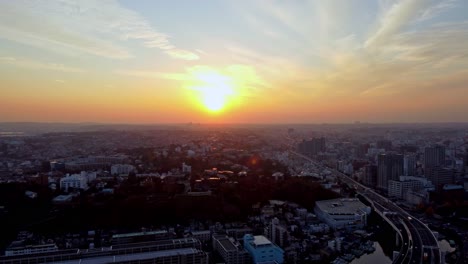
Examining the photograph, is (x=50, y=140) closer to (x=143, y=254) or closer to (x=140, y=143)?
(x=140, y=143)

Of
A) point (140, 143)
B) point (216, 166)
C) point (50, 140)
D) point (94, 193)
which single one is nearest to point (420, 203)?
point (216, 166)

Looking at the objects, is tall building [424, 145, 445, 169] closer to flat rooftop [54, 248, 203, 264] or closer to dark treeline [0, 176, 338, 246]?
dark treeline [0, 176, 338, 246]

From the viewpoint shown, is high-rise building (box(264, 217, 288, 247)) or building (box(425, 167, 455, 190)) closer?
high-rise building (box(264, 217, 288, 247))

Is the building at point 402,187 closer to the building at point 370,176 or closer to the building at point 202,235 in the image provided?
the building at point 370,176

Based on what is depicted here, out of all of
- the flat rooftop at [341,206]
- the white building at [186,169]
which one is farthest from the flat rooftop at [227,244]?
the white building at [186,169]

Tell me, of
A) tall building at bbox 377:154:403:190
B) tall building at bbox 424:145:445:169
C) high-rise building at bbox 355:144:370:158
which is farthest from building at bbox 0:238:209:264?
high-rise building at bbox 355:144:370:158

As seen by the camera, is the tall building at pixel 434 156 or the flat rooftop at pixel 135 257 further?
the tall building at pixel 434 156

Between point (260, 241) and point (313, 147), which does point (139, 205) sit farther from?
point (313, 147)
